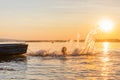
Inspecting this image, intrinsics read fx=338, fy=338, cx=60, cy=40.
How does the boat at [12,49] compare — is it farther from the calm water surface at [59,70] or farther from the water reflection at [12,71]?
the calm water surface at [59,70]

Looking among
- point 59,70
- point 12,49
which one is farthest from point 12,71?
point 12,49

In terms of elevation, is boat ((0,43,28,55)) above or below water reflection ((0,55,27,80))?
above

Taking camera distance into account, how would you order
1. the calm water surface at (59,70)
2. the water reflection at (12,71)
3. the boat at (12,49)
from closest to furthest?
the water reflection at (12,71)
the calm water surface at (59,70)
the boat at (12,49)

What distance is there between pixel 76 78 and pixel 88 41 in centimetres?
4526

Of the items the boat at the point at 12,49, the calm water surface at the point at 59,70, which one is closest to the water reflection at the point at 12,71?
the calm water surface at the point at 59,70

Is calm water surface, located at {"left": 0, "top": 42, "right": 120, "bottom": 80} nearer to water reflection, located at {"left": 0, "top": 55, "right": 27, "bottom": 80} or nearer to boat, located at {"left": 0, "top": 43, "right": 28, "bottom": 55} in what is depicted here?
water reflection, located at {"left": 0, "top": 55, "right": 27, "bottom": 80}

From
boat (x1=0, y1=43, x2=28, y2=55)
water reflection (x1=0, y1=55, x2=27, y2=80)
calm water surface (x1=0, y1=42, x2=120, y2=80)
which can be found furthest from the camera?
boat (x1=0, y1=43, x2=28, y2=55)

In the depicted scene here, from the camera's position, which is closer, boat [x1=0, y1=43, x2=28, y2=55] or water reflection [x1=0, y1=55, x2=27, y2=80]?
water reflection [x1=0, y1=55, x2=27, y2=80]

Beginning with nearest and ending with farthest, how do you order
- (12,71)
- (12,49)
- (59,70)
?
1. (12,71)
2. (59,70)
3. (12,49)

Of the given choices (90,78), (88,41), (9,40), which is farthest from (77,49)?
(90,78)

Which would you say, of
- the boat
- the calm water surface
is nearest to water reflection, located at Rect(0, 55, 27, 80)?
the calm water surface

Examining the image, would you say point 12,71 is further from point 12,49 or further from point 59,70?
point 12,49

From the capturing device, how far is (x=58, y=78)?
1178 inches

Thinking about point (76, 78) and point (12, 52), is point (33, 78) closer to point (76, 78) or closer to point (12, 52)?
point (76, 78)
